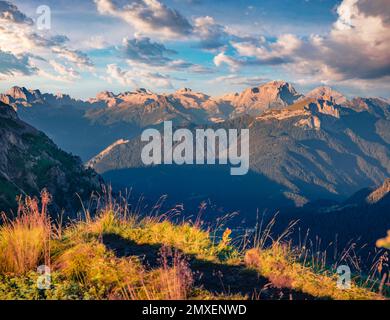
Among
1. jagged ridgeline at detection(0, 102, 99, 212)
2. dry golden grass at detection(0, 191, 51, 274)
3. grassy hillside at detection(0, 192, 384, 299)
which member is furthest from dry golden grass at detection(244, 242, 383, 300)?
jagged ridgeline at detection(0, 102, 99, 212)

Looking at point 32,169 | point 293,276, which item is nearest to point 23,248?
point 293,276

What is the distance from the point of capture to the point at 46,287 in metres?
8.80

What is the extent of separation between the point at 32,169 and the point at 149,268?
148499 mm

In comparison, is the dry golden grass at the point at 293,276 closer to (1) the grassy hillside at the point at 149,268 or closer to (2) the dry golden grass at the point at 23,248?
(1) the grassy hillside at the point at 149,268

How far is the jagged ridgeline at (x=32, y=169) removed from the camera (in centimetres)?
12962

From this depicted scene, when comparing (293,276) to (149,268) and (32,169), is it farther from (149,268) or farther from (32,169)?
(32,169)

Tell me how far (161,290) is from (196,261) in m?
3.54

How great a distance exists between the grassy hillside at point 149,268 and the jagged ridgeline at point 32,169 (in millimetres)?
95564

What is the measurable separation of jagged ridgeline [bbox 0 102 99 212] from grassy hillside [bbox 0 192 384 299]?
95.6m

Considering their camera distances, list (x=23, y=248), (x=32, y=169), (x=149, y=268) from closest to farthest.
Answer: (x=23, y=248) → (x=149, y=268) → (x=32, y=169)

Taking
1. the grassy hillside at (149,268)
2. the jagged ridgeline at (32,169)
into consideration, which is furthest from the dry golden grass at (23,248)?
the jagged ridgeline at (32,169)

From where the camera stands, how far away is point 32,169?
147250 mm

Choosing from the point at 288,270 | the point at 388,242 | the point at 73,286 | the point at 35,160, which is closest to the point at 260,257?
the point at 288,270
